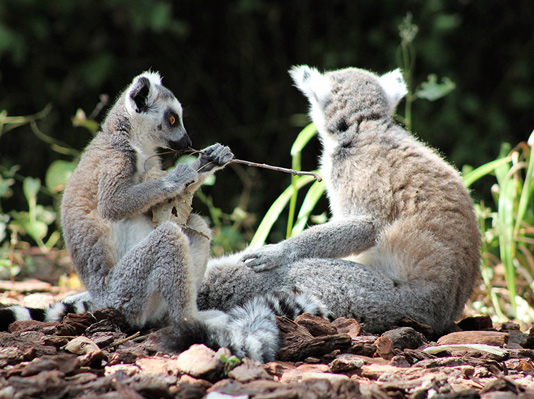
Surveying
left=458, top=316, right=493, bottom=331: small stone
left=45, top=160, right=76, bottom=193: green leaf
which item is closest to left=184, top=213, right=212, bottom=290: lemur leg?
left=458, top=316, right=493, bottom=331: small stone

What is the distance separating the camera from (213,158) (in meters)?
3.98

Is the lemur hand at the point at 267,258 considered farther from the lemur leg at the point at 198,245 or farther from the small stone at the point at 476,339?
the small stone at the point at 476,339

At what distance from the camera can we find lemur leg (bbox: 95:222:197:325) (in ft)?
11.3

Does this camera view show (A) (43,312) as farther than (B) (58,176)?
No

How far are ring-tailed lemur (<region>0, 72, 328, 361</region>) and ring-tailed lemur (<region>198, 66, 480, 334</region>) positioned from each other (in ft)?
0.87

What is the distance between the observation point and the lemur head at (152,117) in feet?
13.2

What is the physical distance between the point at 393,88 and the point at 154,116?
2.22 metres

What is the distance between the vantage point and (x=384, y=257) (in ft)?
14.1

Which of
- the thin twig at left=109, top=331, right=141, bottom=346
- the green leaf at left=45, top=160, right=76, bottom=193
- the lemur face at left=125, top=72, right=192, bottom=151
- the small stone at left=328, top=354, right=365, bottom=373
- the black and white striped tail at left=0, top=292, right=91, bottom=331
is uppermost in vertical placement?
the green leaf at left=45, top=160, right=76, bottom=193

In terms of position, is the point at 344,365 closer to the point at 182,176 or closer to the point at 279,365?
the point at 279,365

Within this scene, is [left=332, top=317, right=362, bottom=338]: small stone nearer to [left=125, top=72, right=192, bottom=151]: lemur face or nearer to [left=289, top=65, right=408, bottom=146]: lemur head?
[left=125, top=72, right=192, bottom=151]: lemur face

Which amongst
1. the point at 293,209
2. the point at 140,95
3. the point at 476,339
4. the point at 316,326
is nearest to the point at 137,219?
the point at 140,95

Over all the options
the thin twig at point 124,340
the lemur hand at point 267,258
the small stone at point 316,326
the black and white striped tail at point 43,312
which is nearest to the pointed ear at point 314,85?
the lemur hand at point 267,258

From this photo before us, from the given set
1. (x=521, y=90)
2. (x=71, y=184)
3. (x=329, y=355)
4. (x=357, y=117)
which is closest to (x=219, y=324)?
(x=329, y=355)
